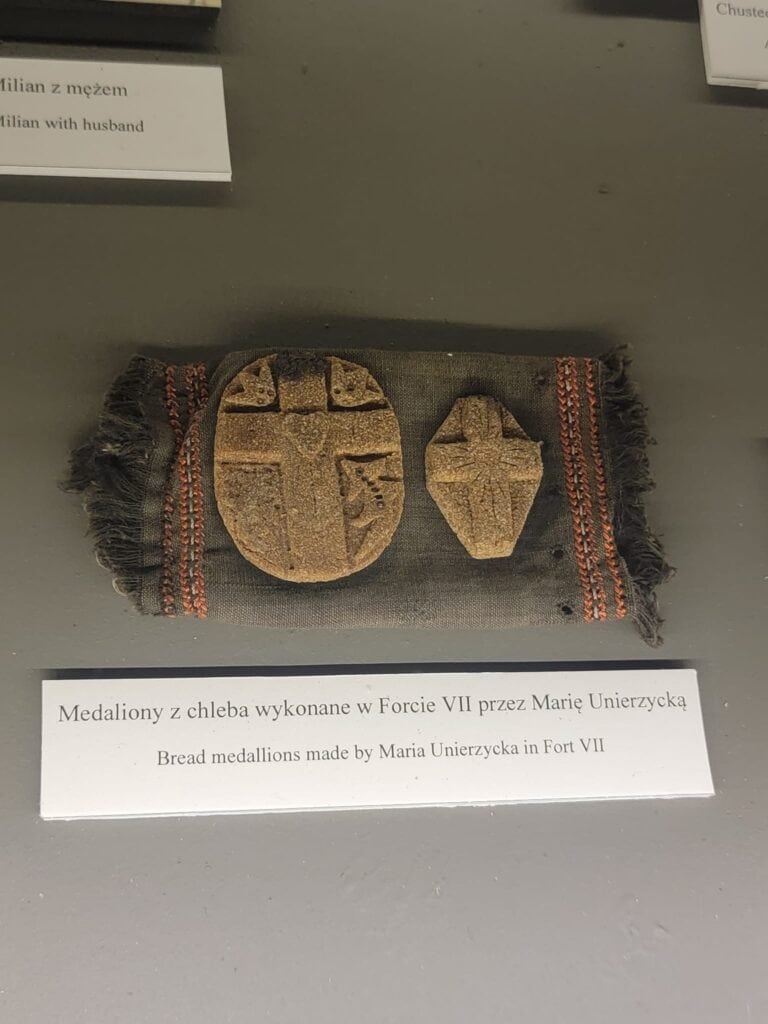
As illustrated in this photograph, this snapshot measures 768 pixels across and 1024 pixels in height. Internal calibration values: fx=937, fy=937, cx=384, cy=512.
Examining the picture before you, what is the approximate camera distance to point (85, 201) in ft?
4.08

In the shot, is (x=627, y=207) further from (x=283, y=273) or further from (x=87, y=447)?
(x=87, y=447)

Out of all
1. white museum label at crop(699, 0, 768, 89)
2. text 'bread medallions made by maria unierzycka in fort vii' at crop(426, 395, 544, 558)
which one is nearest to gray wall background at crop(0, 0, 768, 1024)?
white museum label at crop(699, 0, 768, 89)

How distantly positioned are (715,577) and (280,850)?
2.20 feet

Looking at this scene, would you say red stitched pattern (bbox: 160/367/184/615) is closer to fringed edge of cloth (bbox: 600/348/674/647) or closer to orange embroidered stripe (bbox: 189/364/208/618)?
orange embroidered stripe (bbox: 189/364/208/618)

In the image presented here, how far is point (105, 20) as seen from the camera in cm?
128

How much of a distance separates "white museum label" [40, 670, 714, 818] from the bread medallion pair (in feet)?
0.55

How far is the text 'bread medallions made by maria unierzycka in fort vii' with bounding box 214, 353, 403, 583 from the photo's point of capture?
3.67ft

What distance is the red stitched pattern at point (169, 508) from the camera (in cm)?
111

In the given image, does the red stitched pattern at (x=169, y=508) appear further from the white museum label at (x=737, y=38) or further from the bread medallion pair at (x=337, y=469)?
the white museum label at (x=737, y=38)

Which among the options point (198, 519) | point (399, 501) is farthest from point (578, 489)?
point (198, 519)

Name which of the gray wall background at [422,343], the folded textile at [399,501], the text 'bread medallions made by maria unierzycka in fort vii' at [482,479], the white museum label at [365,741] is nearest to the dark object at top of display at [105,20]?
the gray wall background at [422,343]

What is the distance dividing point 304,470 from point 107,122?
527 millimetres

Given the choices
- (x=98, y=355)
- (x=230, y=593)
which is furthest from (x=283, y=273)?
(x=230, y=593)

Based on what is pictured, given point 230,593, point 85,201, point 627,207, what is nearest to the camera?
point 230,593
